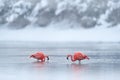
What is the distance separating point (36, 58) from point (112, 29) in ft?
237

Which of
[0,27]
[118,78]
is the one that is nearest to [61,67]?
[118,78]

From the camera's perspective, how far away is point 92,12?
116938 mm

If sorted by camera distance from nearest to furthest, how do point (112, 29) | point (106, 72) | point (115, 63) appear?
point (106, 72) < point (115, 63) < point (112, 29)

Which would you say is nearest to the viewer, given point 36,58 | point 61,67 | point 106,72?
point 106,72

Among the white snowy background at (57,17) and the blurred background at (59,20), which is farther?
the white snowy background at (57,17)

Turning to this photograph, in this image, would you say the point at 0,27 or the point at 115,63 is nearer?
the point at 115,63

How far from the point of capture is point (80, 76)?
2009 centimetres

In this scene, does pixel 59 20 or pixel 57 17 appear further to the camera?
pixel 57 17

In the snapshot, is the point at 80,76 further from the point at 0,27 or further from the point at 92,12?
the point at 92,12

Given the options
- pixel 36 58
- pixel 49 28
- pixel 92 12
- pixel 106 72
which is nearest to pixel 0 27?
pixel 49 28

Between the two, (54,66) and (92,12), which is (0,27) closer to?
(92,12)

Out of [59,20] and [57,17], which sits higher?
[57,17]

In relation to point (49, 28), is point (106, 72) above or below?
below

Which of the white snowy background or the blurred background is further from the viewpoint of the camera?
the white snowy background
